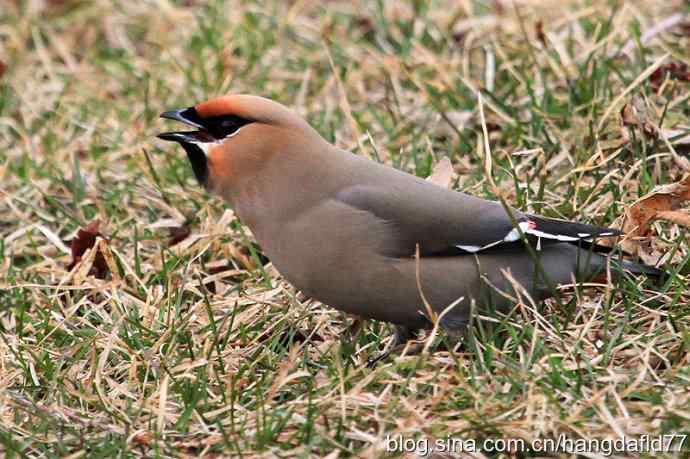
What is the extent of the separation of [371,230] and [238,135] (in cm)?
60

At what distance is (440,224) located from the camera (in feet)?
14.1

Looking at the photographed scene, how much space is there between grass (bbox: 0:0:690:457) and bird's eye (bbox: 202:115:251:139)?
0.66 m

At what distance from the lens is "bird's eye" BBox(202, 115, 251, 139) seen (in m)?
4.39

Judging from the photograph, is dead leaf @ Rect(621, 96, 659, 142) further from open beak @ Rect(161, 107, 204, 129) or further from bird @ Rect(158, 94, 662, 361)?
open beak @ Rect(161, 107, 204, 129)

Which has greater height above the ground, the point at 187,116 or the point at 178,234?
the point at 187,116

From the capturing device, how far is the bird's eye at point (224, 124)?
4.39m

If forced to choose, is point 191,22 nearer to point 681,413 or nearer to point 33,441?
point 33,441

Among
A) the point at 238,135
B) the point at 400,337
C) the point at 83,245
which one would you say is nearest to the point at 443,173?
the point at 400,337

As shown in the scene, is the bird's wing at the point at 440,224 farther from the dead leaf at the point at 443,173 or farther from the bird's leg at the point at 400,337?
the dead leaf at the point at 443,173

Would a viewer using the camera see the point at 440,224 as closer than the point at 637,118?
Yes

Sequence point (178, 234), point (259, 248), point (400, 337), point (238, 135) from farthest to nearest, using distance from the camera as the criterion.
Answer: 1. point (178, 234)
2. point (259, 248)
3. point (400, 337)
4. point (238, 135)

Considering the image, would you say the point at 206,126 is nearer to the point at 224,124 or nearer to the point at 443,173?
the point at 224,124

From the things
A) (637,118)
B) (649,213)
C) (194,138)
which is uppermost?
(194,138)

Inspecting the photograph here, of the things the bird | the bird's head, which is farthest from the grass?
the bird's head
